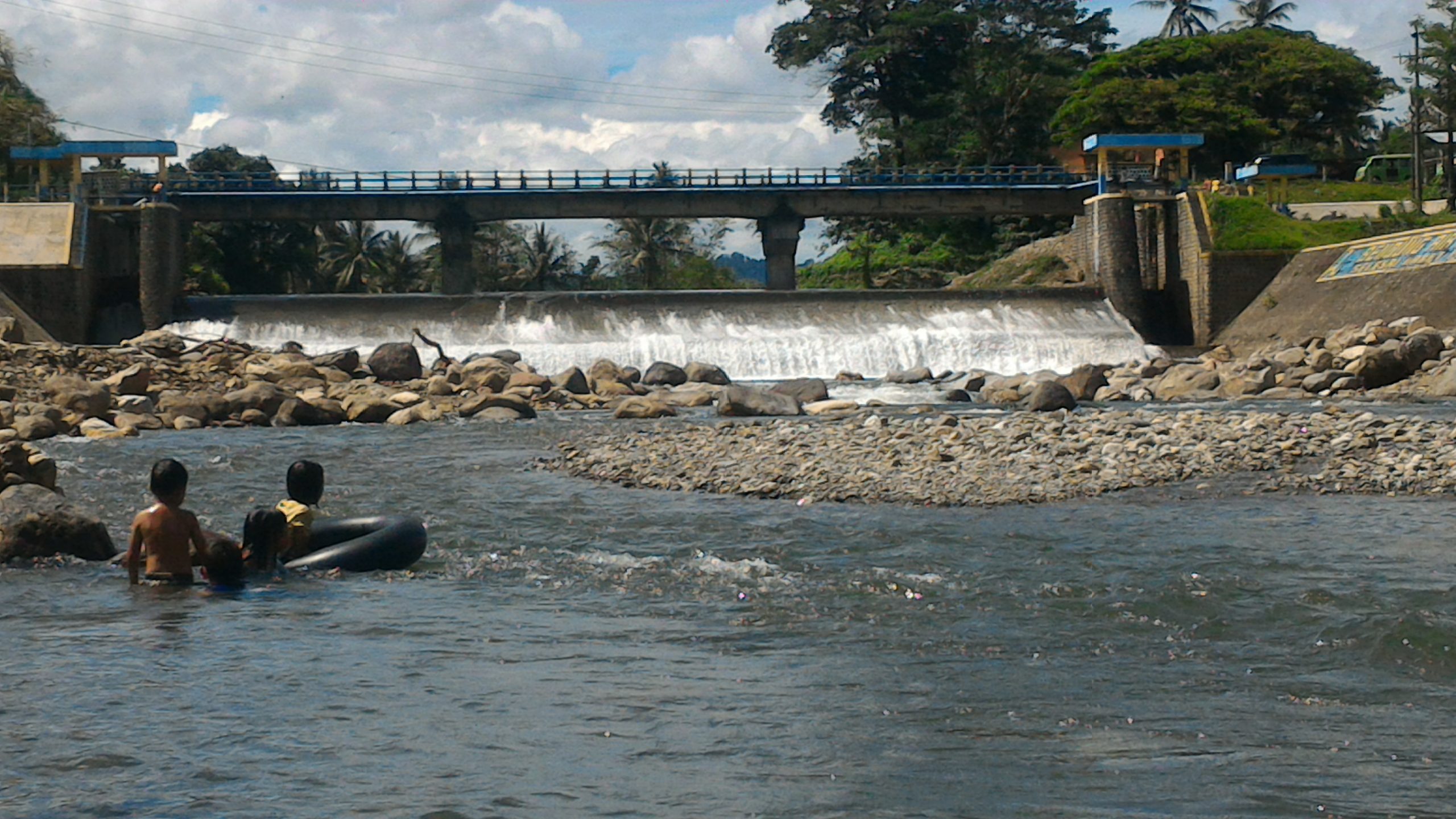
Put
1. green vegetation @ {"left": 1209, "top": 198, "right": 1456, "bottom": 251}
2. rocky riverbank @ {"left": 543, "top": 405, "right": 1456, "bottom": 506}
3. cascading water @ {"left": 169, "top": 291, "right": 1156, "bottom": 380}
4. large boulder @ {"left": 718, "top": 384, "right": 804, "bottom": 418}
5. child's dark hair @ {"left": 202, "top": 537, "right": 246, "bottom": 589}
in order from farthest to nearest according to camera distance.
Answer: green vegetation @ {"left": 1209, "top": 198, "right": 1456, "bottom": 251}, cascading water @ {"left": 169, "top": 291, "right": 1156, "bottom": 380}, large boulder @ {"left": 718, "top": 384, "right": 804, "bottom": 418}, rocky riverbank @ {"left": 543, "top": 405, "right": 1456, "bottom": 506}, child's dark hair @ {"left": 202, "top": 537, "right": 246, "bottom": 589}

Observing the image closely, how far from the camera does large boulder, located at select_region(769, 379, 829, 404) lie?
3100 cm

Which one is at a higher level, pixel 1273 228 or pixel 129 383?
pixel 1273 228

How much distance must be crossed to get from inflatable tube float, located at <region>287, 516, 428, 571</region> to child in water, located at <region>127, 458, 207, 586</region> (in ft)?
2.97

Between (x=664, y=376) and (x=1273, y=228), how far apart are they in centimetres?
2013

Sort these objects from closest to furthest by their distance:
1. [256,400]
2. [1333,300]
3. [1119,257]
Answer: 1. [256,400]
2. [1333,300]
3. [1119,257]

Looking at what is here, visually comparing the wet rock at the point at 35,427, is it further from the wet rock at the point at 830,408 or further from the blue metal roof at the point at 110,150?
the blue metal roof at the point at 110,150

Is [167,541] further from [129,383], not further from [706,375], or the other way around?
[706,375]

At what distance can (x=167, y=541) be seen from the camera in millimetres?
11320

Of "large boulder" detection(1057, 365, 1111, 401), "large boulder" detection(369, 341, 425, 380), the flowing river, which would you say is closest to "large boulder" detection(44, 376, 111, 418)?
"large boulder" detection(369, 341, 425, 380)

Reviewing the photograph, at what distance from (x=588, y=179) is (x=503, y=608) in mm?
40961

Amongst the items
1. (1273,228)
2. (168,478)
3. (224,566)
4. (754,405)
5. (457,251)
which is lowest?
(224,566)

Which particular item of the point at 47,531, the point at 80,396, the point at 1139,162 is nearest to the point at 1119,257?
the point at 1139,162

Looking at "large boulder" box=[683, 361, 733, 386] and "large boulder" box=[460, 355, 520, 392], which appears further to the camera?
"large boulder" box=[683, 361, 733, 386]

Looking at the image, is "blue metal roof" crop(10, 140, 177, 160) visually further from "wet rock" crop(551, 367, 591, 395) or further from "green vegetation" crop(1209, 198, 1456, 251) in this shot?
"green vegetation" crop(1209, 198, 1456, 251)
